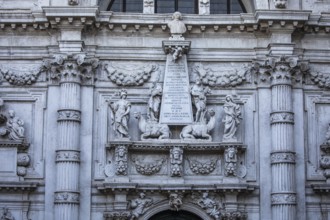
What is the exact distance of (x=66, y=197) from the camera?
24.1 m

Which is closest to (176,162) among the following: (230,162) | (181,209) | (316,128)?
(181,209)

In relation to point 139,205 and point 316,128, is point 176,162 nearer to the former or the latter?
point 139,205

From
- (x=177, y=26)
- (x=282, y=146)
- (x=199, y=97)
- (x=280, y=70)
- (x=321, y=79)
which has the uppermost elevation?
(x=177, y=26)

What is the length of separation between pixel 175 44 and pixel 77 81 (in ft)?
9.98

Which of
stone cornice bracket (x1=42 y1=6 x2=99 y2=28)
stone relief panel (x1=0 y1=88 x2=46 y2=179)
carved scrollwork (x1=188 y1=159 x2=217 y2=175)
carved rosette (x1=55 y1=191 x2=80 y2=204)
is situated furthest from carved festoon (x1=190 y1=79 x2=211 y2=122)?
stone relief panel (x1=0 y1=88 x2=46 y2=179)

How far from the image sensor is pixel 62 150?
24469 mm

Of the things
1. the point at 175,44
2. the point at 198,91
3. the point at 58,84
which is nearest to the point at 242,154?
the point at 198,91

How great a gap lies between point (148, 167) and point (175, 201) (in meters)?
1.26

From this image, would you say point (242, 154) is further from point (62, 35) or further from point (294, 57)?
point (62, 35)

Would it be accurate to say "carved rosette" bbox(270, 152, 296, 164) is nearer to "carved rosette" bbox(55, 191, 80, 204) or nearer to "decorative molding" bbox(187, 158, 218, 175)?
"decorative molding" bbox(187, 158, 218, 175)

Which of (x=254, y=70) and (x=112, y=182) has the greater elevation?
(x=254, y=70)

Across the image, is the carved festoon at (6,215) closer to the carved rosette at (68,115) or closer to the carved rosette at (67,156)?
the carved rosette at (67,156)

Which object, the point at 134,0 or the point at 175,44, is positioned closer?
the point at 175,44

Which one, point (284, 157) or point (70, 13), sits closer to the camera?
point (284, 157)
